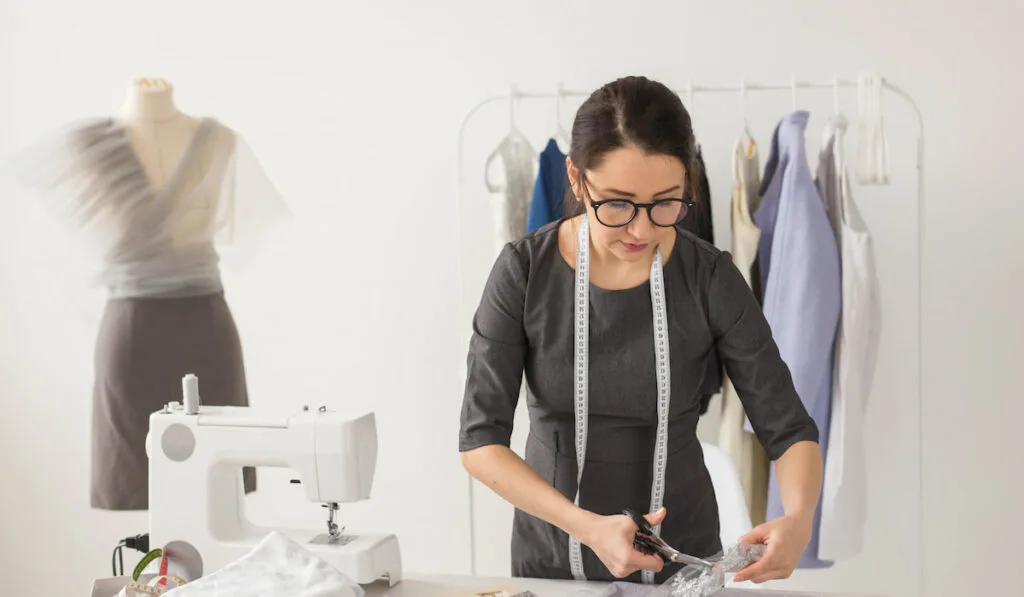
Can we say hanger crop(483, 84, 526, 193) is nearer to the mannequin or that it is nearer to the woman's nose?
the mannequin

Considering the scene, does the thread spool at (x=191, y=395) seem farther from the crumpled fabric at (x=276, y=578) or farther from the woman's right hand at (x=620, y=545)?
the woman's right hand at (x=620, y=545)

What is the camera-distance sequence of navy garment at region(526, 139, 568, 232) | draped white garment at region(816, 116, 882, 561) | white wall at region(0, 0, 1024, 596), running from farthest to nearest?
1. white wall at region(0, 0, 1024, 596)
2. navy garment at region(526, 139, 568, 232)
3. draped white garment at region(816, 116, 882, 561)

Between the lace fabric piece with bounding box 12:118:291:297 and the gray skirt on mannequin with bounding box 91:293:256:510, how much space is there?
0.06 m

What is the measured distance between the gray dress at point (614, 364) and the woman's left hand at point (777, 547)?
0.47 feet

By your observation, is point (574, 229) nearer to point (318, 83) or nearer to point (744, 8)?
point (744, 8)

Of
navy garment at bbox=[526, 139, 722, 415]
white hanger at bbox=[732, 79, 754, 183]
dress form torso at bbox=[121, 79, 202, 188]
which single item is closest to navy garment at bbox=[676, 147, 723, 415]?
navy garment at bbox=[526, 139, 722, 415]

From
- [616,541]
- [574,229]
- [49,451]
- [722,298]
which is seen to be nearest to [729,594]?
[616,541]

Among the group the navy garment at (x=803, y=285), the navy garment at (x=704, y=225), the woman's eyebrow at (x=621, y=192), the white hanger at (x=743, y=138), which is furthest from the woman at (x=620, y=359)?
the white hanger at (x=743, y=138)

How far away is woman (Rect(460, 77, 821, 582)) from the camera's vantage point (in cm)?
140

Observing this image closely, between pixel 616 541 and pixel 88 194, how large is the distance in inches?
73.7

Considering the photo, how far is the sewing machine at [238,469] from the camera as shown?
158 centimetres

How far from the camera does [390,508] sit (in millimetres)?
3229

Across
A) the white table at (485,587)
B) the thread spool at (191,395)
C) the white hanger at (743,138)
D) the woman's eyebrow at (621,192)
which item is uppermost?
the white hanger at (743,138)

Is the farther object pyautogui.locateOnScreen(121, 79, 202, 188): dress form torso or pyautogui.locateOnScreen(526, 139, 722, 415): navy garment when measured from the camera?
pyautogui.locateOnScreen(121, 79, 202, 188): dress form torso
